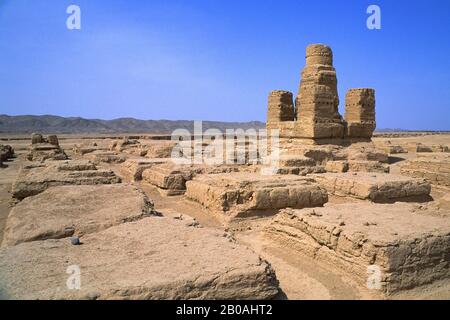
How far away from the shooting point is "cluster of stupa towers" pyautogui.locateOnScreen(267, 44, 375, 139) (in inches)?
543

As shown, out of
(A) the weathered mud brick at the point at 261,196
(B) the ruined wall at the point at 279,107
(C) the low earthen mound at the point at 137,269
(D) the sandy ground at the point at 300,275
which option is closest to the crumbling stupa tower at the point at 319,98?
(B) the ruined wall at the point at 279,107

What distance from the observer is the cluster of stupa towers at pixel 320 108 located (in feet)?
45.2

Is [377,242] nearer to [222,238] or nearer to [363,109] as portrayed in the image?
[222,238]

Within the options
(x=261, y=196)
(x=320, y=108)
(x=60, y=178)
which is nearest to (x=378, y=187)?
(x=261, y=196)

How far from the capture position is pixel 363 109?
1589cm

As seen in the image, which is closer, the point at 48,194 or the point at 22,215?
the point at 22,215

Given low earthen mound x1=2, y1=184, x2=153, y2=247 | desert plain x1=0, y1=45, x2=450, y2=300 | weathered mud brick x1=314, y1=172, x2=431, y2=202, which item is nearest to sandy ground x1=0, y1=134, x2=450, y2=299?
desert plain x1=0, y1=45, x2=450, y2=300

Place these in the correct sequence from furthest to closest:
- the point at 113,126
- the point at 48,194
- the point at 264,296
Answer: the point at 113,126, the point at 48,194, the point at 264,296

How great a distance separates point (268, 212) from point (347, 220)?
1.74 metres

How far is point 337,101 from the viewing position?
49.1ft

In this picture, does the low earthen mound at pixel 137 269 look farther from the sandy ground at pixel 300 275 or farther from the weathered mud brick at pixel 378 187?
the weathered mud brick at pixel 378 187

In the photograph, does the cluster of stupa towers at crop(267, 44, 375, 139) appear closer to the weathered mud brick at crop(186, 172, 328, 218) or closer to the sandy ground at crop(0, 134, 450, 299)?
the weathered mud brick at crop(186, 172, 328, 218)
